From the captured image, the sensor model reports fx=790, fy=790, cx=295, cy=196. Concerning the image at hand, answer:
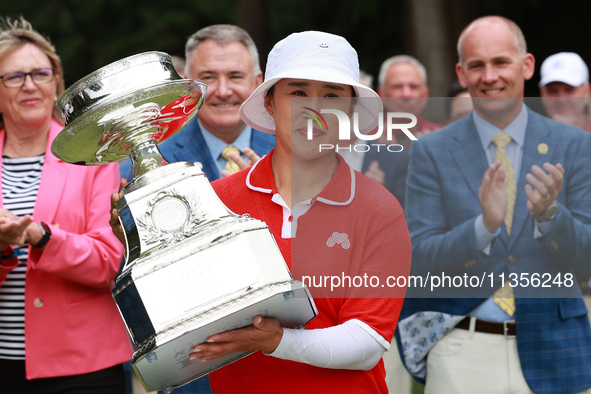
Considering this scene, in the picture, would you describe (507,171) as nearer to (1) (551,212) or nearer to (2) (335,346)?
(1) (551,212)

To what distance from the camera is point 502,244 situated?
2779mm

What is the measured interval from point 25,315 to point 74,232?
1.27 feet

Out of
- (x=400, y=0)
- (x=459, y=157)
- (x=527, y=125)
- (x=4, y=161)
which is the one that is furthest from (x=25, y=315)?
(x=400, y=0)

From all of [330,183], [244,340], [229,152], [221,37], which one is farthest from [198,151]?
[244,340]

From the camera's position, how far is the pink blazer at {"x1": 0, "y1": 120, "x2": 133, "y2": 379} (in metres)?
3.13

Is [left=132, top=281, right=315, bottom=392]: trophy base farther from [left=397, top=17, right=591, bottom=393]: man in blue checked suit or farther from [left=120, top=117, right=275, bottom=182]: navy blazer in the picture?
[left=120, top=117, right=275, bottom=182]: navy blazer

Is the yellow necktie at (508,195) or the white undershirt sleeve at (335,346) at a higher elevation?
the yellow necktie at (508,195)

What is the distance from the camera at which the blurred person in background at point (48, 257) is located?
3133 mm

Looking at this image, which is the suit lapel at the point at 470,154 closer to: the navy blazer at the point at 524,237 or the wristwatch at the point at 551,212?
the navy blazer at the point at 524,237

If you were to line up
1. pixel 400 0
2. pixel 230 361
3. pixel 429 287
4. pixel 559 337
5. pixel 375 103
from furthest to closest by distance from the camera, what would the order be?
pixel 400 0 → pixel 559 337 → pixel 429 287 → pixel 375 103 → pixel 230 361

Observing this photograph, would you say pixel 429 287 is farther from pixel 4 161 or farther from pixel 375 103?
pixel 4 161

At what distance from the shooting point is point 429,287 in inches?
109

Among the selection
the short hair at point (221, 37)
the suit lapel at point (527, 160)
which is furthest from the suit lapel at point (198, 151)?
the suit lapel at point (527, 160)

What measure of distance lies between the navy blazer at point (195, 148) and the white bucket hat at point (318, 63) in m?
1.14
